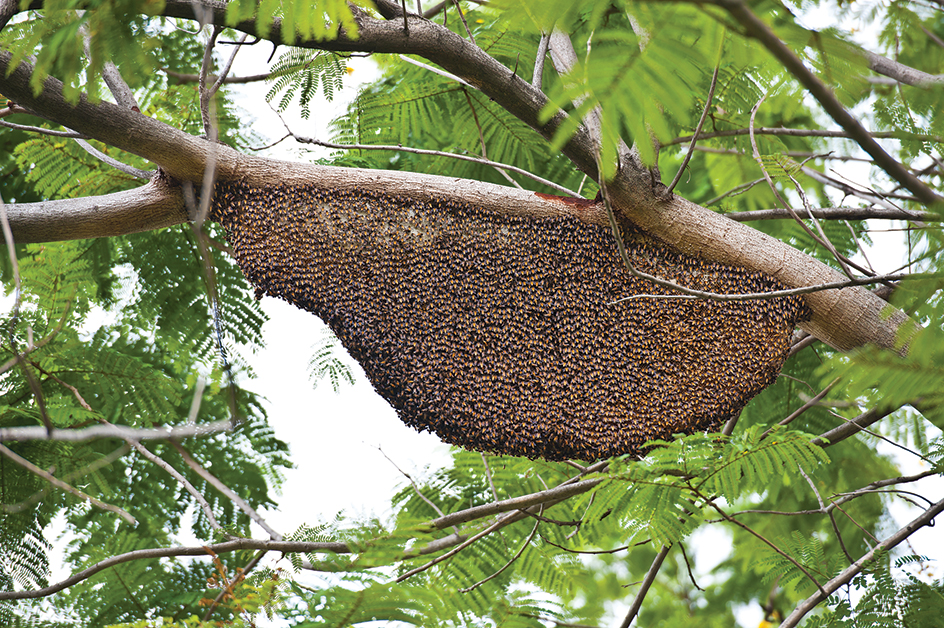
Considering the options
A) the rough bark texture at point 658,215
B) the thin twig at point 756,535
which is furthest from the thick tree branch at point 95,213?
the thin twig at point 756,535

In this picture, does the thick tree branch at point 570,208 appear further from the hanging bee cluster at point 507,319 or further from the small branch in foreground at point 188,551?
the small branch in foreground at point 188,551

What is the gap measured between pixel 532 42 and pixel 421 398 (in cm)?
255

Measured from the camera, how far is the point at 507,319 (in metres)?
3.21

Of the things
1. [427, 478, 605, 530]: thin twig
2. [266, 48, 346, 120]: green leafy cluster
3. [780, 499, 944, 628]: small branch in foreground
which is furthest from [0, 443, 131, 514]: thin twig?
[780, 499, 944, 628]: small branch in foreground

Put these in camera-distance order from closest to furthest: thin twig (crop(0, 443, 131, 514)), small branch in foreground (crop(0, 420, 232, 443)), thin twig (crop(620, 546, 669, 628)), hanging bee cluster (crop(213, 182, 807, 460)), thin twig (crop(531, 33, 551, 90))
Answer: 1. small branch in foreground (crop(0, 420, 232, 443))
2. thin twig (crop(0, 443, 131, 514))
3. hanging bee cluster (crop(213, 182, 807, 460))
4. thin twig (crop(531, 33, 551, 90))
5. thin twig (crop(620, 546, 669, 628))

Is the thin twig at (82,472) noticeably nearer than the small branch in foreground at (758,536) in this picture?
A: Yes

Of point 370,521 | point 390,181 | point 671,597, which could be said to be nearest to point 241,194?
point 390,181

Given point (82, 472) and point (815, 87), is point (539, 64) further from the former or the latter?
point (82, 472)

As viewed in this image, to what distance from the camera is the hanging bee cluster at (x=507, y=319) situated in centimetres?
314

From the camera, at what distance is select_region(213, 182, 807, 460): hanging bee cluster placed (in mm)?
3143

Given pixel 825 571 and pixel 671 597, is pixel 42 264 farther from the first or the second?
pixel 671 597

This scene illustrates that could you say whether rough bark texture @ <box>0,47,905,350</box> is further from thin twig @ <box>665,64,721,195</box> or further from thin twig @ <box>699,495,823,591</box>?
thin twig @ <box>699,495,823,591</box>

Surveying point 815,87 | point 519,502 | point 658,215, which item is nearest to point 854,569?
point 519,502

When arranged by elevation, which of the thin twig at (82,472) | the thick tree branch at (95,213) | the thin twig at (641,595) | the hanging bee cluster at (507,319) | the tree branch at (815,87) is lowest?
the thin twig at (641,595)
